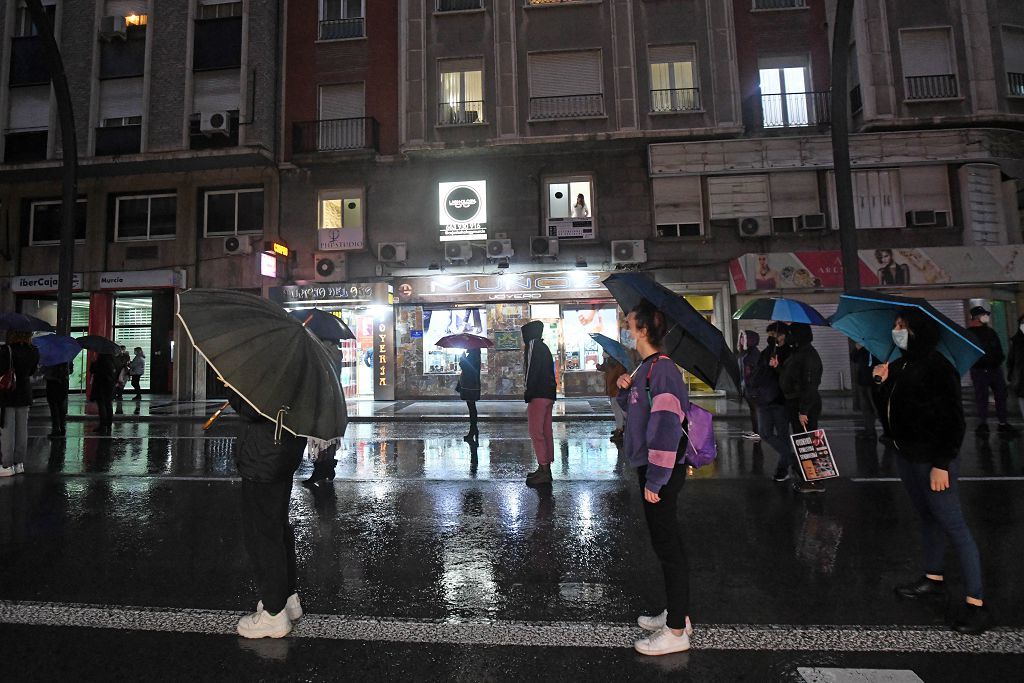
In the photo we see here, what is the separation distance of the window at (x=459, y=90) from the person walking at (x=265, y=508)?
1644 centimetres

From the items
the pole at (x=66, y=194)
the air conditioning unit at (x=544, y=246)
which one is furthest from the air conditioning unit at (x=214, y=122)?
the air conditioning unit at (x=544, y=246)

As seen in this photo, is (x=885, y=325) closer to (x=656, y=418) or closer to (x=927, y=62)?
(x=656, y=418)

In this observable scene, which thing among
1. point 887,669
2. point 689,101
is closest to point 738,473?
point 887,669

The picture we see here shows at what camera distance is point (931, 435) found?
3.18 metres

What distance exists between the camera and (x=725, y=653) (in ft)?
9.23

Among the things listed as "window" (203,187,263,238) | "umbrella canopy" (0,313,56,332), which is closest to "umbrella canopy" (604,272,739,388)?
"umbrella canopy" (0,313,56,332)

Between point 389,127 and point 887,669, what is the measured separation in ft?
61.7

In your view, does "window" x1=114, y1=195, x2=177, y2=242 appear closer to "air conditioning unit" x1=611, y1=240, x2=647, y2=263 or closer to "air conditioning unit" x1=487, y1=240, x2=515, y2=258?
"air conditioning unit" x1=487, y1=240, x2=515, y2=258

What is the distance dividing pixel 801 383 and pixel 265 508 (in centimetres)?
568

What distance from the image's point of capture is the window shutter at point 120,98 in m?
18.6

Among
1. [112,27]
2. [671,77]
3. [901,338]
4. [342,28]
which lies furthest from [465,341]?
[112,27]

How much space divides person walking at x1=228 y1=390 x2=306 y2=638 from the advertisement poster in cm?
524

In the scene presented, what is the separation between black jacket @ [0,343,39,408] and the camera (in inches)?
270

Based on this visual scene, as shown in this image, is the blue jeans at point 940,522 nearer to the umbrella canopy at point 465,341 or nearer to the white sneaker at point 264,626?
the white sneaker at point 264,626
